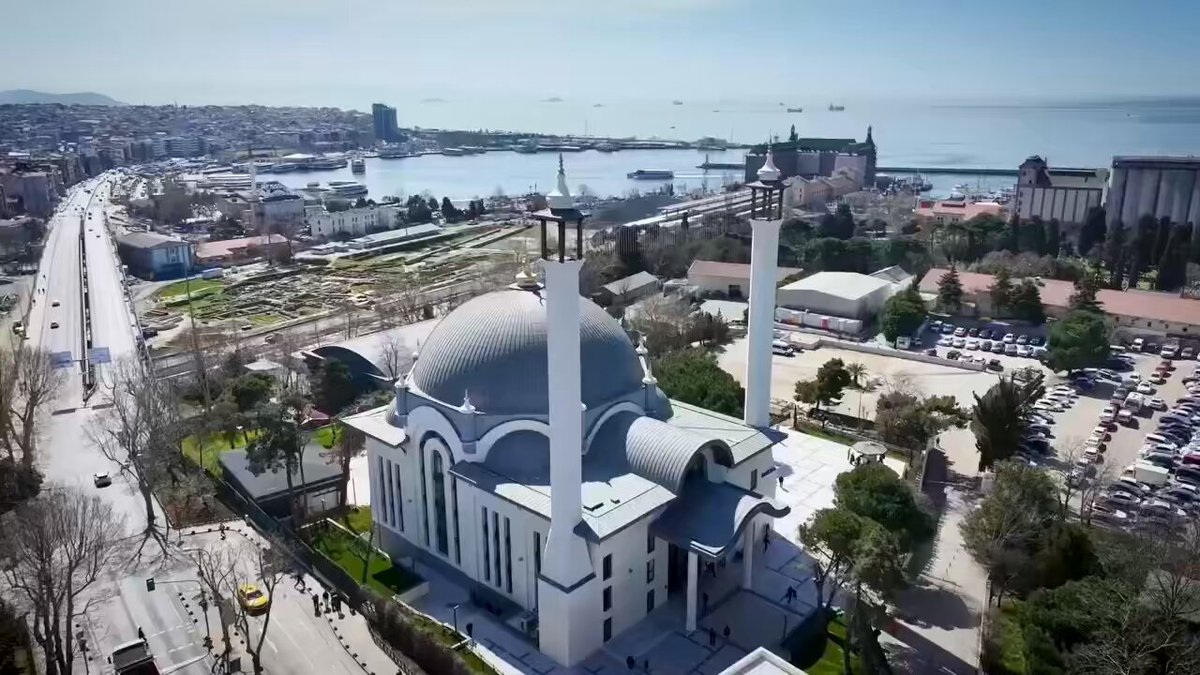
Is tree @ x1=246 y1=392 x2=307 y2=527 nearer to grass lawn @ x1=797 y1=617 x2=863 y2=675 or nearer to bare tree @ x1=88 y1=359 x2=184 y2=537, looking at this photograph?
bare tree @ x1=88 y1=359 x2=184 y2=537

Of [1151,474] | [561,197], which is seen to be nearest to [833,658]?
[561,197]

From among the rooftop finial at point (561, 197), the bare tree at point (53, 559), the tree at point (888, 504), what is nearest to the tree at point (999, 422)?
the tree at point (888, 504)

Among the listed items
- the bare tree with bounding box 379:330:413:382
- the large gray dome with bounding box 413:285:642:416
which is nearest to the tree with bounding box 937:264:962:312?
the large gray dome with bounding box 413:285:642:416

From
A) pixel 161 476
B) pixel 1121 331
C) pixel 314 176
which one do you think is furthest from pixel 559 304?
pixel 314 176

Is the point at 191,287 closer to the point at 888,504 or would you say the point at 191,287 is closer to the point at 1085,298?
the point at 888,504

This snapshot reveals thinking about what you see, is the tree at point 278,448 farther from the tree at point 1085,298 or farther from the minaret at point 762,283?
the tree at point 1085,298

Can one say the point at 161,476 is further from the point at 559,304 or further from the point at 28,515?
the point at 559,304
